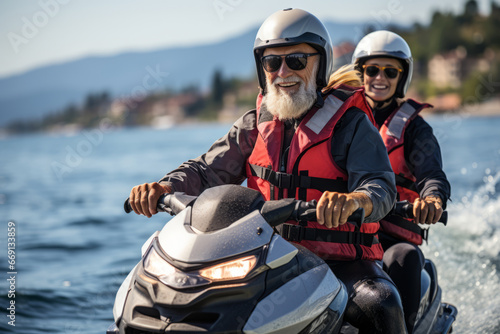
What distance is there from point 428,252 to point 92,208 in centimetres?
993

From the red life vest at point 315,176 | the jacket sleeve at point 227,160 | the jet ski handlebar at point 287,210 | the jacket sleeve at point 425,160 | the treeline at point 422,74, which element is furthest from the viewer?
the treeline at point 422,74

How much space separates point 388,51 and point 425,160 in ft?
2.93

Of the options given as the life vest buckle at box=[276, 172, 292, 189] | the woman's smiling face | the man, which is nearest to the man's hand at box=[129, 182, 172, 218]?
the man

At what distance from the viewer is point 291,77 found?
2.90 metres

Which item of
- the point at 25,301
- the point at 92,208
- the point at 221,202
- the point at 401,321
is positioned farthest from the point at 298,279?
the point at 92,208

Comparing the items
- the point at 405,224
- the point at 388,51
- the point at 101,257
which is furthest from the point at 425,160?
the point at 101,257

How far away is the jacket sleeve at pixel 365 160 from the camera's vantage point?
2.57 meters

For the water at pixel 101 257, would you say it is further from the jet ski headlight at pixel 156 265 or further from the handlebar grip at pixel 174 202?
the jet ski headlight at pixel 156 265

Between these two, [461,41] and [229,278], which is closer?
[229,278]

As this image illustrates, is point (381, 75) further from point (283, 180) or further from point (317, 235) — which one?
point (317, 235)

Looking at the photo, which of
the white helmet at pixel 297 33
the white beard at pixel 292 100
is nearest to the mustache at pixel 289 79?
the white beard at pixel 292 100

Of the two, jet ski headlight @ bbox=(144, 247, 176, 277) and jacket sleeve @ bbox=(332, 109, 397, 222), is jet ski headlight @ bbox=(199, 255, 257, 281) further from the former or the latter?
jacket sleeve @ bbox=(332, 109, 397, 222)

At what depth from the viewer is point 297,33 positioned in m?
2.81

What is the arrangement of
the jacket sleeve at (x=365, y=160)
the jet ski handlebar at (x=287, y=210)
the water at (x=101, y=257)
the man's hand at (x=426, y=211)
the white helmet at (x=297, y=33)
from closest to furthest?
the jet ski handlebar at (x=287, y=210), the jacket sleeve at (x=365, y=160), the white helmet at (x=297, y=33), the man's hand at (x=426, y=211), the water at (x=101, y=257)
